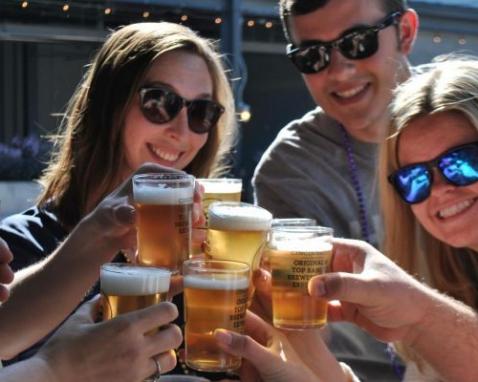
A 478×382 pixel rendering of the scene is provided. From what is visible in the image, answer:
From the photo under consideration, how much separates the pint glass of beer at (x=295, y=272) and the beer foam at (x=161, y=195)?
239 mm

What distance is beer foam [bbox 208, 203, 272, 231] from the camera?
1771 mm

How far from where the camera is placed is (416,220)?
2.71 metres

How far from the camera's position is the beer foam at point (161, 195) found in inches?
71.2

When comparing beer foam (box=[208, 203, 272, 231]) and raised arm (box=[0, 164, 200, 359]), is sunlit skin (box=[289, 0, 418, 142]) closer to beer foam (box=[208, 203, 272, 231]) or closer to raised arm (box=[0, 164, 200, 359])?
raised arm (box=[0, 164, 200, 359])

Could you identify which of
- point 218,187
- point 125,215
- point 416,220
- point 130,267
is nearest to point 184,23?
point 416,220

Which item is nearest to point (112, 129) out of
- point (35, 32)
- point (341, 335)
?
point (341, 335)

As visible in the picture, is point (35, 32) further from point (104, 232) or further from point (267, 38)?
point (267, 38)

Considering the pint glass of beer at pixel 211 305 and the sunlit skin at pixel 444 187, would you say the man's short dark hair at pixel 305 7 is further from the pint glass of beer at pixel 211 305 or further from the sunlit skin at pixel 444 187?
the pint glass of beer at pixel 211 305

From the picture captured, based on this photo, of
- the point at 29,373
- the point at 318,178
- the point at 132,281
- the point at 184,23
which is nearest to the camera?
the point at 29,373

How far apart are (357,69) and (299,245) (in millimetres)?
1707

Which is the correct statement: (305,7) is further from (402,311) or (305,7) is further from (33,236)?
(402,311)

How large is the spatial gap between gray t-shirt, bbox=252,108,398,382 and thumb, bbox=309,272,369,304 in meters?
1.41

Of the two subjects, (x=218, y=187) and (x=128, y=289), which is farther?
(x=218, y=187)

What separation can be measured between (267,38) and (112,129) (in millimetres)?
5136
